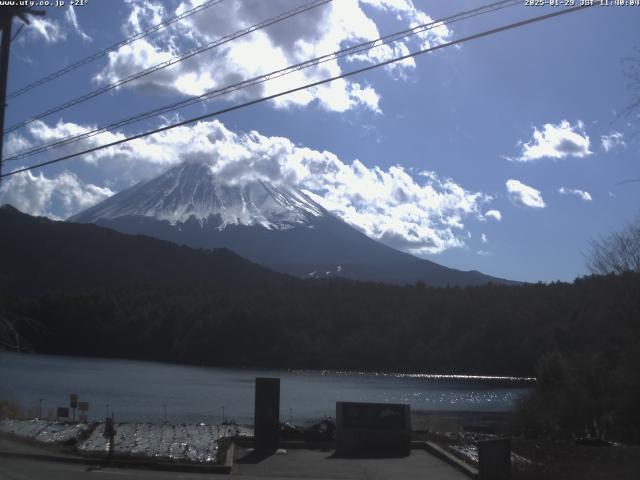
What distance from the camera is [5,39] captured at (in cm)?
1481

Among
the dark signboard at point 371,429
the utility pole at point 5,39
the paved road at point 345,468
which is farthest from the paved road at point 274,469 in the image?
the utility pole at point 5,39

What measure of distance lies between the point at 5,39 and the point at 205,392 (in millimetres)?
52546

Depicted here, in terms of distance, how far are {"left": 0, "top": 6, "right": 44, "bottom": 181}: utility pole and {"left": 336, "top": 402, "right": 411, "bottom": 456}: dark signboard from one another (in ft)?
33.9

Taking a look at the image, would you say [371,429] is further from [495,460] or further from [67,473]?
[67,473]

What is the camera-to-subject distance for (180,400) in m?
55.9

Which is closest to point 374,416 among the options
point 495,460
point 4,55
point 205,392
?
point 495,460

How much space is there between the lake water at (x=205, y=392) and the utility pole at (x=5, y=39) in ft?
78.1

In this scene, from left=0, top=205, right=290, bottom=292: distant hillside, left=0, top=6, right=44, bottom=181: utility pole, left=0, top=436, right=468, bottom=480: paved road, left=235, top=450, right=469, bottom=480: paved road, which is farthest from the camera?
left=0, top=205, right=290, bottom=292: distant hillside

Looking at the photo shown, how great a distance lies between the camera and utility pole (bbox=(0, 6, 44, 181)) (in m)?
14.3

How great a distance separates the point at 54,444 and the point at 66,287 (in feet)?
472

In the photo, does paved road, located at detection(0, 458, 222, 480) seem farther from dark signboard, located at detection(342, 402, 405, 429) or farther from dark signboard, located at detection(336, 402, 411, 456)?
dark signboard, located at detection(342, 402, 405, 429)

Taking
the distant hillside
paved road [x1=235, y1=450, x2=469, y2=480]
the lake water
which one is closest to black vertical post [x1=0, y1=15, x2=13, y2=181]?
paved road [x1=235, y1=450, x2=469, y2=480]

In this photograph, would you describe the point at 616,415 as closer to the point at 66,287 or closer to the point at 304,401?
the point at 304,401

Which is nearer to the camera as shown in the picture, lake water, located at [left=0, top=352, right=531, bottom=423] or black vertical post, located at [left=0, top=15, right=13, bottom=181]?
black vertical post, located at [left=0, top=15, right=13, bottom=181]
